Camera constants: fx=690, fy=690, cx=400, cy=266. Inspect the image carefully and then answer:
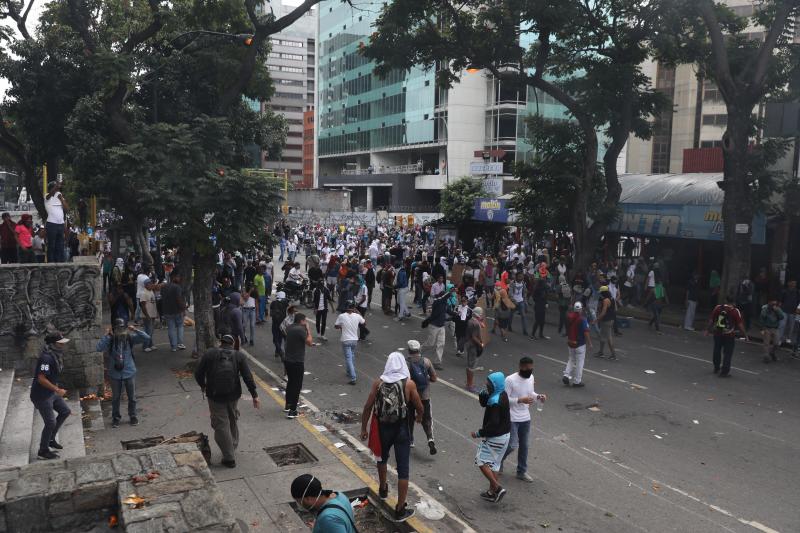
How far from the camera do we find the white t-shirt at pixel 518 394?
28.2 ft

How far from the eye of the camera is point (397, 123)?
74.2m

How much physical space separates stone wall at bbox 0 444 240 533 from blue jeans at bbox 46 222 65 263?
9.32 m

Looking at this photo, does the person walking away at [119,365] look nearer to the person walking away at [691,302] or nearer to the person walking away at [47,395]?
Result: the person walking away at [47,395]

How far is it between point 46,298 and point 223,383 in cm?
508

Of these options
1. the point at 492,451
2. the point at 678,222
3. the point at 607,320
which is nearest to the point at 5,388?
the point at 492,451

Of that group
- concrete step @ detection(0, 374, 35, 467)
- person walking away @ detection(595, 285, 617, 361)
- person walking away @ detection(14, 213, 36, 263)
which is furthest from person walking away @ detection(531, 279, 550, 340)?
person walking away @ detection(14, 213, 36, 263)

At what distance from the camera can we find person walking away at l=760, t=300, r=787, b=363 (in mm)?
15625

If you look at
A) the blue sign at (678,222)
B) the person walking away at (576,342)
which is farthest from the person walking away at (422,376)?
the blue sign at (678,222)

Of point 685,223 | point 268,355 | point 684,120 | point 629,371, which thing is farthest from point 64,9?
point 684,120

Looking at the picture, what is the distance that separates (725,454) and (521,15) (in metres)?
16.5

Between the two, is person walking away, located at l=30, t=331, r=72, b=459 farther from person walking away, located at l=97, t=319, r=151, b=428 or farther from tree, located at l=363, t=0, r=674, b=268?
tree, located at l=363, t=0, r=674, b=268

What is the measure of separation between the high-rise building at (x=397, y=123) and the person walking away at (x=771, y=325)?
40030mm

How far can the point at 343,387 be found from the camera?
42.8ft

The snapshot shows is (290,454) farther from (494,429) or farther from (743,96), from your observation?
(743,96)
